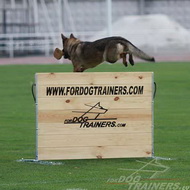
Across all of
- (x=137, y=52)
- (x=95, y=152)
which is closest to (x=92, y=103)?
(x=95, y=152)

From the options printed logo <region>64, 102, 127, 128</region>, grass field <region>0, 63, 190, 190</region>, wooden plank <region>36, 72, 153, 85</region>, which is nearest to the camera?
grass field <region>0, 63, 190, 190</region>

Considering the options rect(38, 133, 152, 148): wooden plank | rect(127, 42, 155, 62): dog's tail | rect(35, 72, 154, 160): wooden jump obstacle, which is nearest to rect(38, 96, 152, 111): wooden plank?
rect(35, 72, 154, 160): wooden jump obstacle

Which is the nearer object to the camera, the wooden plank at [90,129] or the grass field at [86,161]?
the grass field at [86,161]

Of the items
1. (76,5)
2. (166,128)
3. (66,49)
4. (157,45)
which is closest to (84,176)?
(66,49)

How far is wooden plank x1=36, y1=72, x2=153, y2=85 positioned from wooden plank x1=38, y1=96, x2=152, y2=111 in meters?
0.24

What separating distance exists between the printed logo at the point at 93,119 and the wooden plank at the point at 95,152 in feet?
1.06

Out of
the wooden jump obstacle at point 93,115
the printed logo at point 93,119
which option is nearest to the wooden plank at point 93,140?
the wooden jump obstacle at point 93,115

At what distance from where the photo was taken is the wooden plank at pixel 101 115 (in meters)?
12.3

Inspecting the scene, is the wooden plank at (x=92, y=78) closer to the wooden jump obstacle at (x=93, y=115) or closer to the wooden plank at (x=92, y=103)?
the wooden jump obstacle at (x=93, y=115)

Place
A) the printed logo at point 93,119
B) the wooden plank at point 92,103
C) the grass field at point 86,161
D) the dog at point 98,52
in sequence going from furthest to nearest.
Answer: the printed logo at point 93,119 → the wooden plank at point 92,103 → the dog at point 98,52 → the grass field at point 86,161

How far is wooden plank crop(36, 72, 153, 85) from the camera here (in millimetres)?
12148

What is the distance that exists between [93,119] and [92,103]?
9.2 inches

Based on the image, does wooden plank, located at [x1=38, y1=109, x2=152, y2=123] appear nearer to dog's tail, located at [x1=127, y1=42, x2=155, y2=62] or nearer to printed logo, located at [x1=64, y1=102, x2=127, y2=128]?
printed logo, located at [x1=64, y1=102, x2=127, y2=128]

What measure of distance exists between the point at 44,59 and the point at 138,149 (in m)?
28.4
